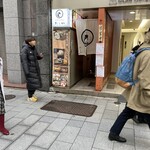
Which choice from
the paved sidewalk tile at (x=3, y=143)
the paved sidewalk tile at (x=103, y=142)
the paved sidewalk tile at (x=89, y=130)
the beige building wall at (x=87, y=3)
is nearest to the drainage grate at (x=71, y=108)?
the paved sidewalk tile at (x=89, y=130)

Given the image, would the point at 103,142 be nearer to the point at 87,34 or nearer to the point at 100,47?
the point at 100,47

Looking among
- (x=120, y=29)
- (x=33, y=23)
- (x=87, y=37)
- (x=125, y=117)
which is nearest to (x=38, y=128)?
(x=125, y=117)

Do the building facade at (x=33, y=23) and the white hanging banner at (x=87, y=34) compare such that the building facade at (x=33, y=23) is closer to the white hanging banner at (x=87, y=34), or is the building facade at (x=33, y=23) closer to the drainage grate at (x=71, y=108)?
the white hanging banner at (x=87, y=34)

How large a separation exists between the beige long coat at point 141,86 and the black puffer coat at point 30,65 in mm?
2634

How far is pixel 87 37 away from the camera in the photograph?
557 cm

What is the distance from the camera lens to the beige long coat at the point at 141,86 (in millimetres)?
2439

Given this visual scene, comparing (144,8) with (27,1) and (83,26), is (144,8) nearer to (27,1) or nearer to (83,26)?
(83,26)

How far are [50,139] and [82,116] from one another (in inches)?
43.0

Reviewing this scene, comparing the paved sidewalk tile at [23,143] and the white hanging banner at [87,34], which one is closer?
the paved sidewalk tile at [23,143]

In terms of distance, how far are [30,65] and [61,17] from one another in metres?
1.69

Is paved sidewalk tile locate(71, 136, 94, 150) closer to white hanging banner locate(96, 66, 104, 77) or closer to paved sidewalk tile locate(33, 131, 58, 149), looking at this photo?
paved sidewalk tile locate(33, 131, 58, 149)

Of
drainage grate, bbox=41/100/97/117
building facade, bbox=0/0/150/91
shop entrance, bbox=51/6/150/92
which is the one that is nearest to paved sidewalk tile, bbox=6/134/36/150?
drainage grate, bbox=41/100/97/117

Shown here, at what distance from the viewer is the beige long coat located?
2.44 m

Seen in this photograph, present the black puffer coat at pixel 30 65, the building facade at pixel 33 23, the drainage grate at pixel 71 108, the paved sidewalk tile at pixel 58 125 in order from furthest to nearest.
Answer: the building facade at pixel 33 23, the black puffer coat at pixel 30 65, the drainage grate at pixel 71 108, the paved sidewalk tile at pixel 58 125
